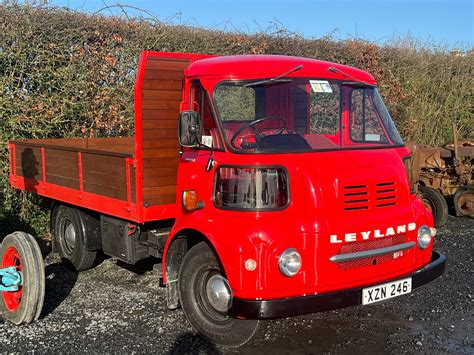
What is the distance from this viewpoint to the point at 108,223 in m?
5.55

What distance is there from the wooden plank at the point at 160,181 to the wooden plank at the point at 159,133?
36cm

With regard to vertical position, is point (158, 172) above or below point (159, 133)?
below

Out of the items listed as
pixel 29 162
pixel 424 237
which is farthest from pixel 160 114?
pixel 29 162

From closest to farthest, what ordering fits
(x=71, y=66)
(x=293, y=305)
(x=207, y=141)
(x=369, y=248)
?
(x=293, y=305) < (x=369, y=248) < (x=207, y=141) < (x=71, y=66)

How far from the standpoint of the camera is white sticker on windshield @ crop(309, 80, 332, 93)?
435 centimetres

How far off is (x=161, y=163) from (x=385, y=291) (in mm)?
2129

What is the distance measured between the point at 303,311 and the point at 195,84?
77.4 inches

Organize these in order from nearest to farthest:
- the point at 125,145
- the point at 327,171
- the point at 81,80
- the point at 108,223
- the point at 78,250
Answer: the point at 327,171 < the point at 108,223 < the point at 78,250 < the point at 125,145 < the point at 81,80

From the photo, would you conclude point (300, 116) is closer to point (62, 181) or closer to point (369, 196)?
point (369, 196)

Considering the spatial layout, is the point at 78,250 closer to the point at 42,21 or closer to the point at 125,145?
the point at 125,145

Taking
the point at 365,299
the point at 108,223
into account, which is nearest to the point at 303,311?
the point at 365,299

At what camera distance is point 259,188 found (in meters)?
3.86

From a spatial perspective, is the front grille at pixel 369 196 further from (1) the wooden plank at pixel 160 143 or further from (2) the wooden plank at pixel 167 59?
(2) the wooden plank at pixel 167 59

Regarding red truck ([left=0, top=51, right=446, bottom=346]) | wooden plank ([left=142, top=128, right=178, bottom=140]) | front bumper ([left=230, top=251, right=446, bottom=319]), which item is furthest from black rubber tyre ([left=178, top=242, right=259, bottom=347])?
wooden plank ([left=142, top=128, right=178, bottom=140])
